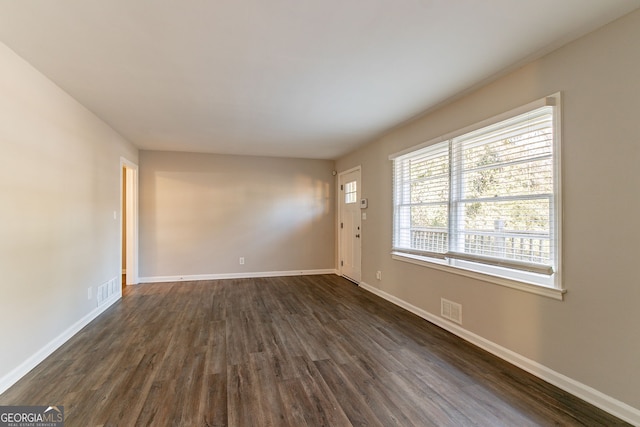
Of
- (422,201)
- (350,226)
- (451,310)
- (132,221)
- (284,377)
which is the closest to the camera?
(284,377)

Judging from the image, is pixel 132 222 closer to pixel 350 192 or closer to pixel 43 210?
pixel 43 210

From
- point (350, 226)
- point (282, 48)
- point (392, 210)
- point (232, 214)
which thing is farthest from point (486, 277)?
point (232, 214)

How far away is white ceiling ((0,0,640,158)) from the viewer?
5.56ft

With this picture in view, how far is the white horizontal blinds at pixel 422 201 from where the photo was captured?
328 centimetres

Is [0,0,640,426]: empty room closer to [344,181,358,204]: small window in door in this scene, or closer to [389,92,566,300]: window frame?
[389,92,566,300]: window frame

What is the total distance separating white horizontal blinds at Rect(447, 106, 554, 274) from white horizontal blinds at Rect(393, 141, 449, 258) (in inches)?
8.2

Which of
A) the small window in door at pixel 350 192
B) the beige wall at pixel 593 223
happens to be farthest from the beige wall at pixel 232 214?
the beige wall at pixel 593 223

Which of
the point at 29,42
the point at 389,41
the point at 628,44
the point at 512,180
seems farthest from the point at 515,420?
the point at 29,42

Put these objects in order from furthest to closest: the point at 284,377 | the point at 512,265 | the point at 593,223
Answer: the point at 512,265 → the point at 284,377 → the point at 593,223

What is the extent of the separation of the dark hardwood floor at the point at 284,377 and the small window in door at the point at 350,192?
8.01ft

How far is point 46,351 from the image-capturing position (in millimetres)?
2512

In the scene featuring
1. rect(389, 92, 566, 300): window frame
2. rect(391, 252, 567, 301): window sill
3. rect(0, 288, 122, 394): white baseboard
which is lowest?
rect(0, 288, 122, 394): white baseboard

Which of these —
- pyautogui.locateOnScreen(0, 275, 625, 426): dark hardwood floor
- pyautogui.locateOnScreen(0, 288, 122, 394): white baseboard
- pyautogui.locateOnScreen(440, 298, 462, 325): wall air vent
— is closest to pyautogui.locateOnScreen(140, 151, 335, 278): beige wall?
pyautogui.locateOnScreen(0, 288, 122, 394): white baseboard

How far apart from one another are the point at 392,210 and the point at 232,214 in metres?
3.26
